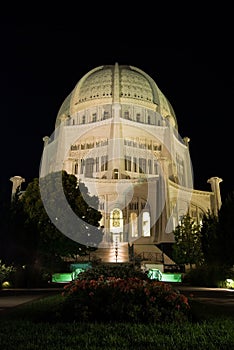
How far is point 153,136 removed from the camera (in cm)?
6794

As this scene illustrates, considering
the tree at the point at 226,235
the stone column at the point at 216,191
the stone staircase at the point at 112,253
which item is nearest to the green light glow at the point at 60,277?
the stone staircase at the point at 112,253

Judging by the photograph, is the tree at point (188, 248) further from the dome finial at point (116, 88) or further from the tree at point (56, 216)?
the dome finial at point (116, 88)

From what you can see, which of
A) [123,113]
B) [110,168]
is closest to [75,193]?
[110,168]

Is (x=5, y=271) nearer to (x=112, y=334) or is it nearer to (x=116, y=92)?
(x=112, y=334)

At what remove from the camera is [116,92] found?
226ft

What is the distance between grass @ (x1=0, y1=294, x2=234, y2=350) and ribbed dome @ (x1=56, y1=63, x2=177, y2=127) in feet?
207

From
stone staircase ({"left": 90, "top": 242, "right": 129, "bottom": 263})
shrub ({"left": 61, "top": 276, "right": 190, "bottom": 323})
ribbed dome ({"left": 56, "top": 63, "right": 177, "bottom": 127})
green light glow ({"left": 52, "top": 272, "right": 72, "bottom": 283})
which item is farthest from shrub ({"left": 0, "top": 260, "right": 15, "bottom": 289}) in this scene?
ribbed dome ({"left": 56, "top": 63, "right": 177, "bottom": 127})

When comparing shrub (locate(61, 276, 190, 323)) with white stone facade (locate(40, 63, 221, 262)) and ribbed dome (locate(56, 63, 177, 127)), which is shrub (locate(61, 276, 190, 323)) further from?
ribbed dome (locate(56, 63, 177, 127))

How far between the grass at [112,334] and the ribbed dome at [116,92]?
207 feet

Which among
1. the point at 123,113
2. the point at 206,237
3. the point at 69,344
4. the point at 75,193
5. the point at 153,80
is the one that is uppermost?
the point at 153,80

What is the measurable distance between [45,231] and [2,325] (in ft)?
65.5

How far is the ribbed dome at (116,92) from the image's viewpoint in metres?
69.5

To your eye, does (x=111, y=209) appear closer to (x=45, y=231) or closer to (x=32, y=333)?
(x=45, y=231)

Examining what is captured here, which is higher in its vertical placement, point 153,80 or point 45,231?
point 153,80
